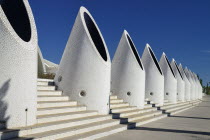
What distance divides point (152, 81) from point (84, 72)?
853 cm

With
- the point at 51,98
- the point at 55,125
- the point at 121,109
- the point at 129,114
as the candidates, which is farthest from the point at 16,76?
the point at 129,114

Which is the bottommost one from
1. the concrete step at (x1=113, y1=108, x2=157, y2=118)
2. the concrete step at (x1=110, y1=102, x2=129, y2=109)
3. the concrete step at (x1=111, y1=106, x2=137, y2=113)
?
the concrete step at (x1=113, y1=108, x2=157, y2=118)

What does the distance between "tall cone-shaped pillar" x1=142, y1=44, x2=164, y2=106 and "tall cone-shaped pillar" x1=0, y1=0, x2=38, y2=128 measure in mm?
11739

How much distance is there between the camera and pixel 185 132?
A: 958 cm

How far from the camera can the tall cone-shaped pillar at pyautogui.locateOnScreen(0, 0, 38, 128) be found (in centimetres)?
607

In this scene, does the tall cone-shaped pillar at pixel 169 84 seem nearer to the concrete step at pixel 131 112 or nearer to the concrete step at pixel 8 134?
the concrete step at pixel 131 112

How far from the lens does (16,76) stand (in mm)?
6246

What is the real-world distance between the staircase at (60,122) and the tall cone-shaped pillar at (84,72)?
0.30 meters

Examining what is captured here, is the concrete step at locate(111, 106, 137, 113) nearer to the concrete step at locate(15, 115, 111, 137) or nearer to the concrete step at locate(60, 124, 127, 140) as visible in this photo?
the concrete step at locate(60, 124, 127, 140)

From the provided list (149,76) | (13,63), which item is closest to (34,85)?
(13,63)

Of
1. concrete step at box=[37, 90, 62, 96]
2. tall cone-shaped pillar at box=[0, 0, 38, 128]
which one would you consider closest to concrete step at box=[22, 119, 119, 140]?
tall cone-shaped pillar at box=[0, 0, 38, 128]

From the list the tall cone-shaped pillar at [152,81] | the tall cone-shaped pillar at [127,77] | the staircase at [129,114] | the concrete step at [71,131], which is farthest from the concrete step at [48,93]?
the tall cone-shaped pillar at [152,81]

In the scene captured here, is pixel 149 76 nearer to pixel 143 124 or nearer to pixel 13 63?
pixel 143 124

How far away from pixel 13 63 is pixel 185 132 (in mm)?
6221
